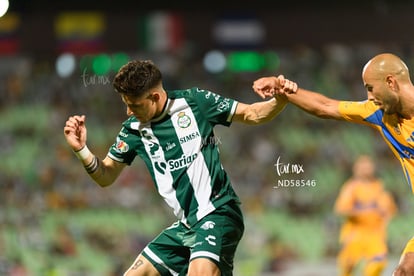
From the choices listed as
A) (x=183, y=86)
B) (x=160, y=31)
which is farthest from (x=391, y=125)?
(x=160, y=31)

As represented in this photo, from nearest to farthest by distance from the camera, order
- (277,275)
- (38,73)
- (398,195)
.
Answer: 1. (277,275)
2. (398,195)
3. (38,73)

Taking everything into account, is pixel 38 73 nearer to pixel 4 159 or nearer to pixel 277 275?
pixel 4 159

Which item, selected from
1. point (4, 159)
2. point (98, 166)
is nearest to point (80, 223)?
point (4, 159)

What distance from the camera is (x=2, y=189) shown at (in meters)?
14.2

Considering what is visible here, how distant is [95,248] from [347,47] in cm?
691

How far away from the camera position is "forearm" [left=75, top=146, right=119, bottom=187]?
Answer: 5.43 meters

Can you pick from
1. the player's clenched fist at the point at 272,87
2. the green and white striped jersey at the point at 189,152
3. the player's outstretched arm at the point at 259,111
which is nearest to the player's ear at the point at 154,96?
the green and white striped jersey at the point at 189,152

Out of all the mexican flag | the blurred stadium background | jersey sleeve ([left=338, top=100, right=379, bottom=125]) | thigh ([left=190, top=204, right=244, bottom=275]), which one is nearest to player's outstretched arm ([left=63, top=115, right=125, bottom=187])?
thigh ([left=190, top=204, right=244, bottom=275])

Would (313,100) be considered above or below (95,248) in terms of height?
above

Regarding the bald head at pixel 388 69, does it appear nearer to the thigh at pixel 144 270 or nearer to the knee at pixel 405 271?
the knee at pixel 405 271

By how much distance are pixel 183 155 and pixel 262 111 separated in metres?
0.59

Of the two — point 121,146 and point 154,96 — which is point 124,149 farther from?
point 154,96

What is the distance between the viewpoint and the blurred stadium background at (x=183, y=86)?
494 inches

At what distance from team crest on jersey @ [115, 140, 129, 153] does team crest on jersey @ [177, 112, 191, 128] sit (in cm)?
44
